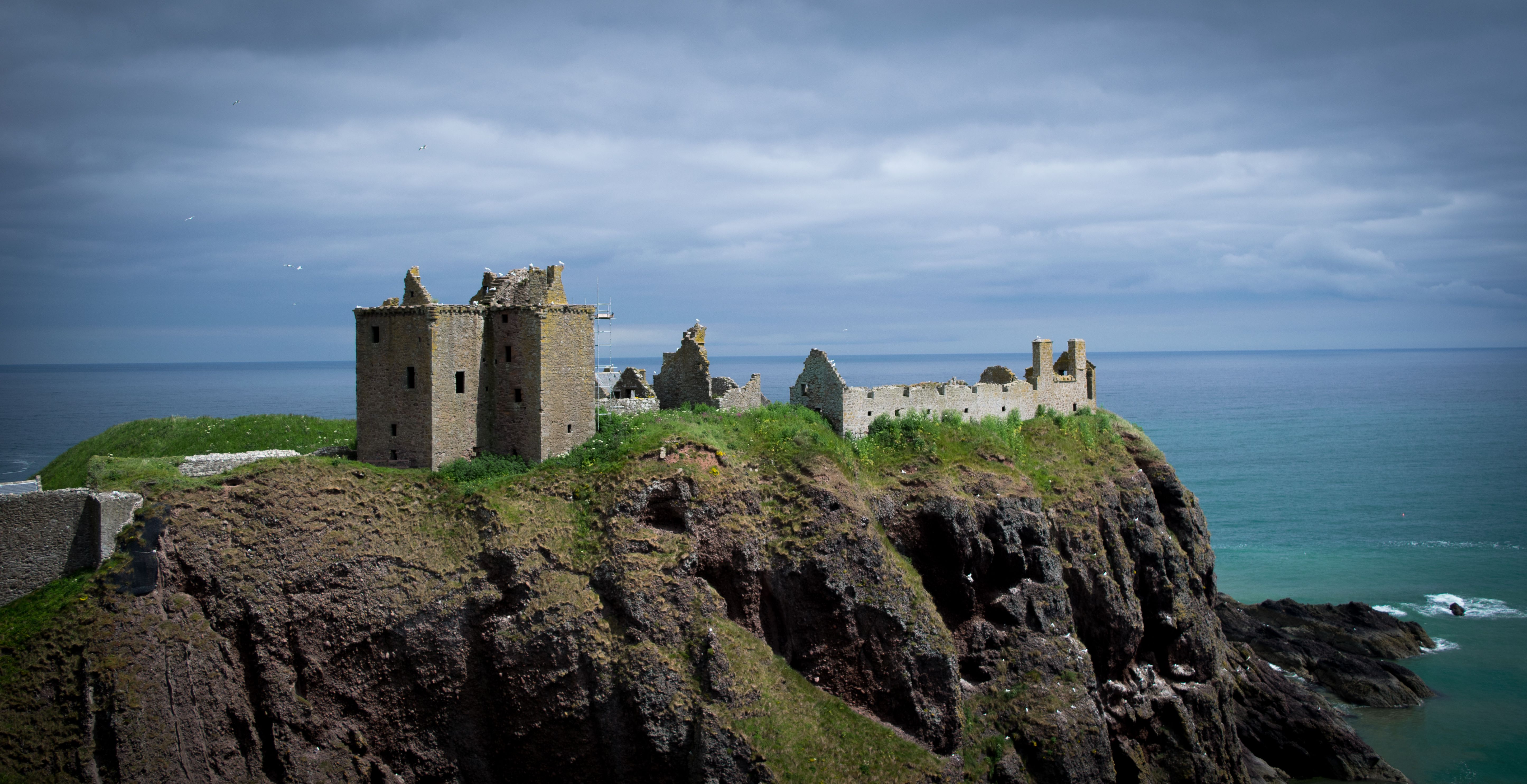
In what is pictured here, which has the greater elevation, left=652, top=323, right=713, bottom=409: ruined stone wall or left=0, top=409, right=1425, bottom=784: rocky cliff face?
left=652, top=323, right=713, bottom=409: ruined stone wall

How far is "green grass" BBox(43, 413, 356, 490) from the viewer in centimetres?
4647

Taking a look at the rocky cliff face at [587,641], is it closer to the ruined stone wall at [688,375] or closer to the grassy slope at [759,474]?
the grassy slope at [759,474]

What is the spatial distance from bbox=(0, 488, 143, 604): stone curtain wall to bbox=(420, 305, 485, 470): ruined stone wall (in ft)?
32.4

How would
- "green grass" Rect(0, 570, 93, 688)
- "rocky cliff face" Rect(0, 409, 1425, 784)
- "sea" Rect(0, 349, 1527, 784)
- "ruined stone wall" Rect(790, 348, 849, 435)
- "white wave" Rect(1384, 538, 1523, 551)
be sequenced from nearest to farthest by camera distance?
"green grass" Rect(0, 570, 93, 688)
"rocky cliff face" Rect(0, 409, 1425, 784)
"ruined stone wall" Rect(790, 348, 849, 435)
"sea" Rect(0, 349, 1527, 784)
"white wave" Rect(1384, 538, 1523, 551)

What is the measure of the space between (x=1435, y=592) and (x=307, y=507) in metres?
71.0

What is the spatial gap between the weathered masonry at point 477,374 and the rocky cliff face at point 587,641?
2555 mm

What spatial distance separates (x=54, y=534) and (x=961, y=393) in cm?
3480

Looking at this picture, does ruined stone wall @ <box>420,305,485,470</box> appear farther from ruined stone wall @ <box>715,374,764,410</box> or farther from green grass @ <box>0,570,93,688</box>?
green grass @ <box>0,570,93,688</box>

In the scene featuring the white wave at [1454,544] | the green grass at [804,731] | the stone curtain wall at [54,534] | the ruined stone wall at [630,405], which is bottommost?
the white wave at [1454,544]

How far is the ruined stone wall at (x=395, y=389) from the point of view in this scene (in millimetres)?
34781

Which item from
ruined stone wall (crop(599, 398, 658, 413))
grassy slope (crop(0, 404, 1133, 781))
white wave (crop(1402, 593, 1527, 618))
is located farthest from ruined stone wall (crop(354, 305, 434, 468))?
white wave (crop(1402, 593, 1527, 618))

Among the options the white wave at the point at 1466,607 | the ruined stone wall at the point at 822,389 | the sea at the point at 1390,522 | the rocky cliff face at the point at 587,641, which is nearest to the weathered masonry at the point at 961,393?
the ruined stone wall at the point at 822,389

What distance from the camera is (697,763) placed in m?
28.9

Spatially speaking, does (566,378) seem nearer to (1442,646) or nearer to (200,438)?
(200,438)
